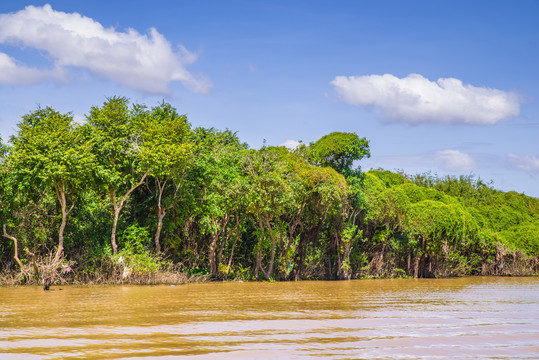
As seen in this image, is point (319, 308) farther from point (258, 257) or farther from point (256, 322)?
point (258, 257)

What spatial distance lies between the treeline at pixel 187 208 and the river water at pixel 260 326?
450 cm

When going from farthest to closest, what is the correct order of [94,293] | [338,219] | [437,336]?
1. [338,219]
2. [94,293]
3. [437,336]

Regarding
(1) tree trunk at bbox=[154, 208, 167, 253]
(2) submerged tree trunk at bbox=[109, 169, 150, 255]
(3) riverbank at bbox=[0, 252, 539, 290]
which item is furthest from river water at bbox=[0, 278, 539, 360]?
(1) tree trunk at bbox=[154, 208, 167, 253]

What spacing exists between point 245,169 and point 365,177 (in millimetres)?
9688

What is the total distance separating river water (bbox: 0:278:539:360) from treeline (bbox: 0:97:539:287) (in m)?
4.50

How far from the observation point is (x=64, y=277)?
23891 mm

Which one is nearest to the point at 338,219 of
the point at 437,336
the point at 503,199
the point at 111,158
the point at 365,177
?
the point at 365,177

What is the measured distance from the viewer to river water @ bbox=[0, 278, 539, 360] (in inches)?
367

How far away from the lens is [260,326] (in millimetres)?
12211

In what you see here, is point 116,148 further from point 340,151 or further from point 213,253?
point 340,151

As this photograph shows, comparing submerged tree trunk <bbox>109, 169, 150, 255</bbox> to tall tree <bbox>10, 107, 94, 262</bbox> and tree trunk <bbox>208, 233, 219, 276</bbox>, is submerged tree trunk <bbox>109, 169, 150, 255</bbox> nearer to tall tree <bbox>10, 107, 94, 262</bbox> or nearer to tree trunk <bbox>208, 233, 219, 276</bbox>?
tall tree <bbox>10, 107, 94, 262</bbox>

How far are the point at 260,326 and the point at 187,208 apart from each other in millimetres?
14937

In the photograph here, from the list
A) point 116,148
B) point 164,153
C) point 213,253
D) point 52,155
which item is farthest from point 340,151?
point 52,155

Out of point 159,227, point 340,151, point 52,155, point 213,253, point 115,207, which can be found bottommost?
Answer: point 213,253
